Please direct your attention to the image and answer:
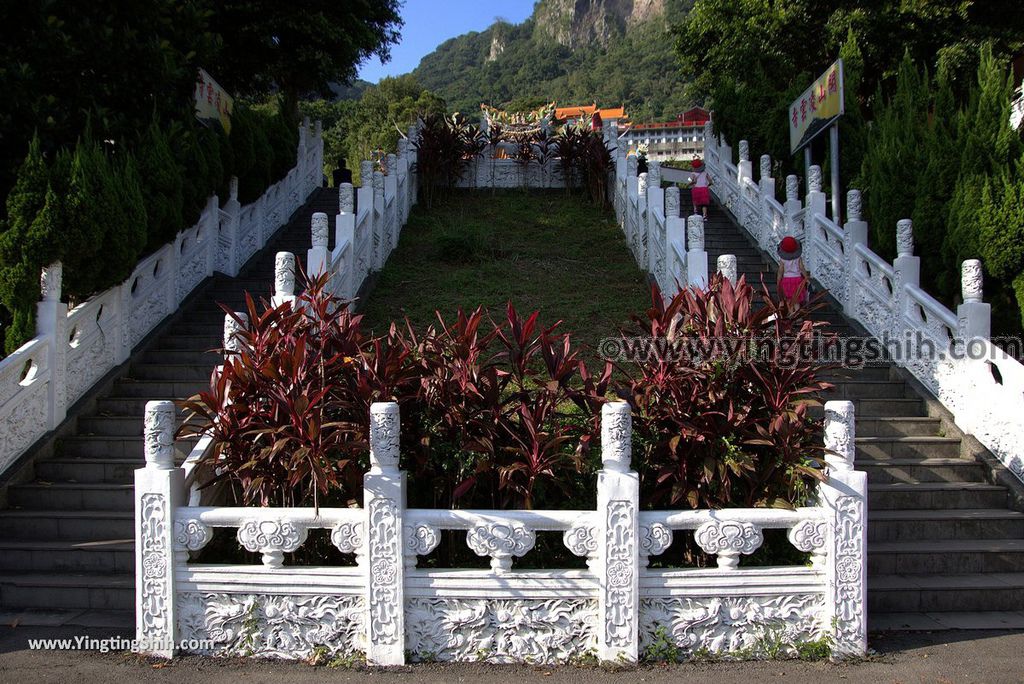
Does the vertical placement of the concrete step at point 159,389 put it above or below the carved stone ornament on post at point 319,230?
below

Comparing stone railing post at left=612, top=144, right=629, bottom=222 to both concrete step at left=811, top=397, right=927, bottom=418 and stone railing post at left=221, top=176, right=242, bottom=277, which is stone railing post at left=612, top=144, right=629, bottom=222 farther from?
concrete step at left=811, top=397, right=927, bottom=418

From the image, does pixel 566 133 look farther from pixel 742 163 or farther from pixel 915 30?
pixel 915 30

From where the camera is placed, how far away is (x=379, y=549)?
14.9ft

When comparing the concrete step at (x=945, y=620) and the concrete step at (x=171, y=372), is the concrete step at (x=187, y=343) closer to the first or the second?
the concrete step at (x=171, y=372)

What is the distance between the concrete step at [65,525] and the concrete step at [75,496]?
9.5 inches

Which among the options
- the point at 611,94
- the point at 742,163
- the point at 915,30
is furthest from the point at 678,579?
the point at 611,94

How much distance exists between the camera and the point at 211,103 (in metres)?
10.9

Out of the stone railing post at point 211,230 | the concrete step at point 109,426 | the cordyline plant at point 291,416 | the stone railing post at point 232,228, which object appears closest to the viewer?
the cordyline plant at point 291,416

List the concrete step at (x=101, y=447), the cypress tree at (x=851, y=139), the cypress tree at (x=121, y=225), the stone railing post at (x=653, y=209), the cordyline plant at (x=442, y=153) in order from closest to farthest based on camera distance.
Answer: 1. the concrete step at (x=101, y=447)
2. the cypress tree at (x=121, y=225)
3. the stone railing post at (x=653, y=209)
4. the cypress tree at (x=851, y=139)
5. the cordyline plant at (x=442, y=153)

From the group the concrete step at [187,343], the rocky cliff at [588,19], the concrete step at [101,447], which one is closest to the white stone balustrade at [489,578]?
the concrete step at [101,447]

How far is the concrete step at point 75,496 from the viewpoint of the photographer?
6.13 metres

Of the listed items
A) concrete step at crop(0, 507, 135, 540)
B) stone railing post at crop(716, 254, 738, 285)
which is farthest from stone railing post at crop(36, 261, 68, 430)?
stone railing post at crop(716, 254, 738, 285)

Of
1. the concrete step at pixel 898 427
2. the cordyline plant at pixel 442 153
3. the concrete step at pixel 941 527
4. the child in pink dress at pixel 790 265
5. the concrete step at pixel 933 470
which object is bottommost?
the concrete step at pixel 941 527

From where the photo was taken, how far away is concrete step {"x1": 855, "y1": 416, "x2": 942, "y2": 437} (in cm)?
705
